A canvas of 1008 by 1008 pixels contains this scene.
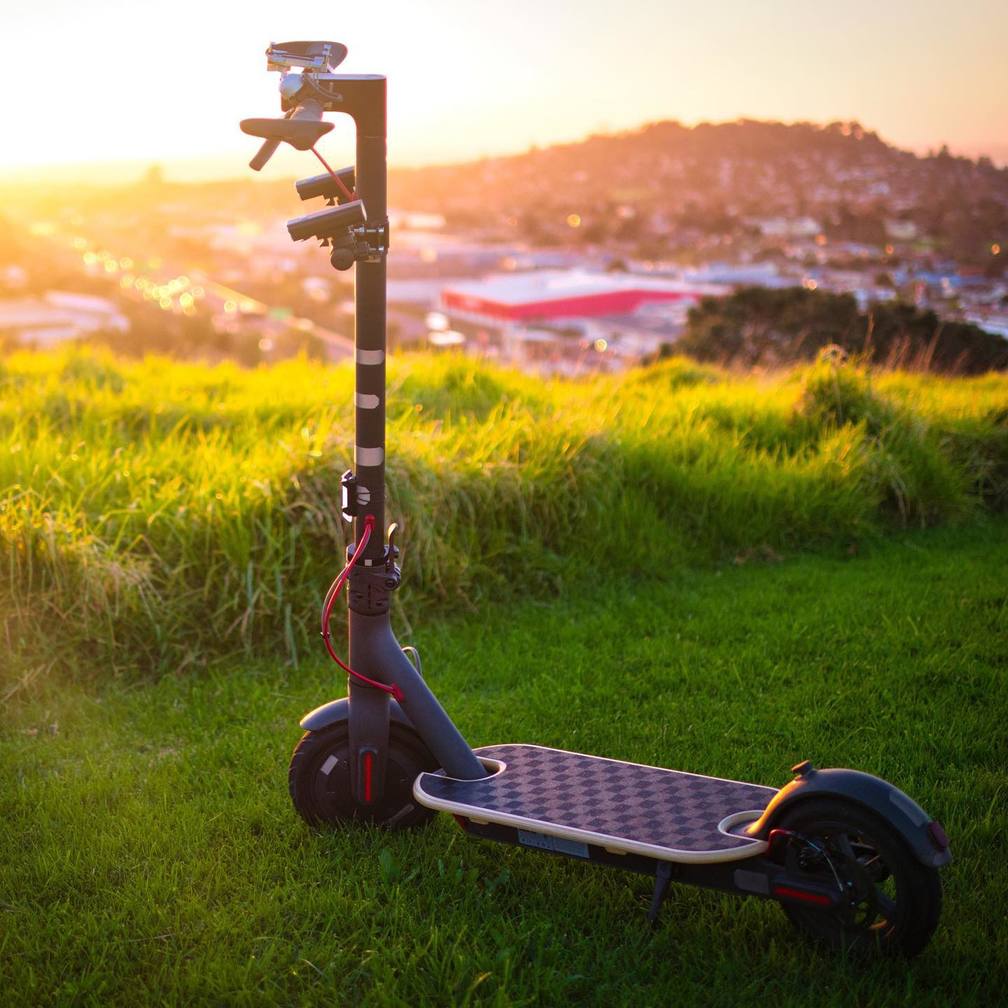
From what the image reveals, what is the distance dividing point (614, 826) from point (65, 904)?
134 centimetres

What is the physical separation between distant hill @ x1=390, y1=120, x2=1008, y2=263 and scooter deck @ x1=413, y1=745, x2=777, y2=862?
9.35 m

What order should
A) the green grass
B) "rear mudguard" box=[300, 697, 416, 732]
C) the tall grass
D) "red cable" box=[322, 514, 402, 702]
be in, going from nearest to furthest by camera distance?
the green grass, "red cable" box=[322, 514, 402, 702], "rear mudguard" box=[300, 697, 416, 732], the tall grass

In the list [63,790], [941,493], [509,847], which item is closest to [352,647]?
Answer: [509,847]

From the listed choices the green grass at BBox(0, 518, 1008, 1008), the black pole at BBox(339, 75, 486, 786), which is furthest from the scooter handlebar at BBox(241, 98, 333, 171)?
the green grass at BBox(0, 518, 1008, 1008)

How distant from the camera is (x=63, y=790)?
9.60 feet

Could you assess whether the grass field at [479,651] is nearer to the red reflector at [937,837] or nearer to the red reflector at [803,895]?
the red reflector at [803,895]

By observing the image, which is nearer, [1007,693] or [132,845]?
[132,845]

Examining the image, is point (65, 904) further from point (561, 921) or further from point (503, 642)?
point (503, 642)

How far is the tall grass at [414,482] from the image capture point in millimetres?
3799

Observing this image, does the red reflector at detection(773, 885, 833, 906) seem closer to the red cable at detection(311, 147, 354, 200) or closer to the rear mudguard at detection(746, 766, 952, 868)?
the rear mudguard at detection(746, 766, 952, 868)

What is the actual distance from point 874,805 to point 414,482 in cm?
266

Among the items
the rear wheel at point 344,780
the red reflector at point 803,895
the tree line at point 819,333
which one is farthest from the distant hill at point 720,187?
the red reflector at point 803,895

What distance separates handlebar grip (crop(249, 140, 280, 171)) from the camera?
2.17 m

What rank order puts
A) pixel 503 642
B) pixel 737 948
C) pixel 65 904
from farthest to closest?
pixel 503 642, pixel 65 904, pixel 737 948
